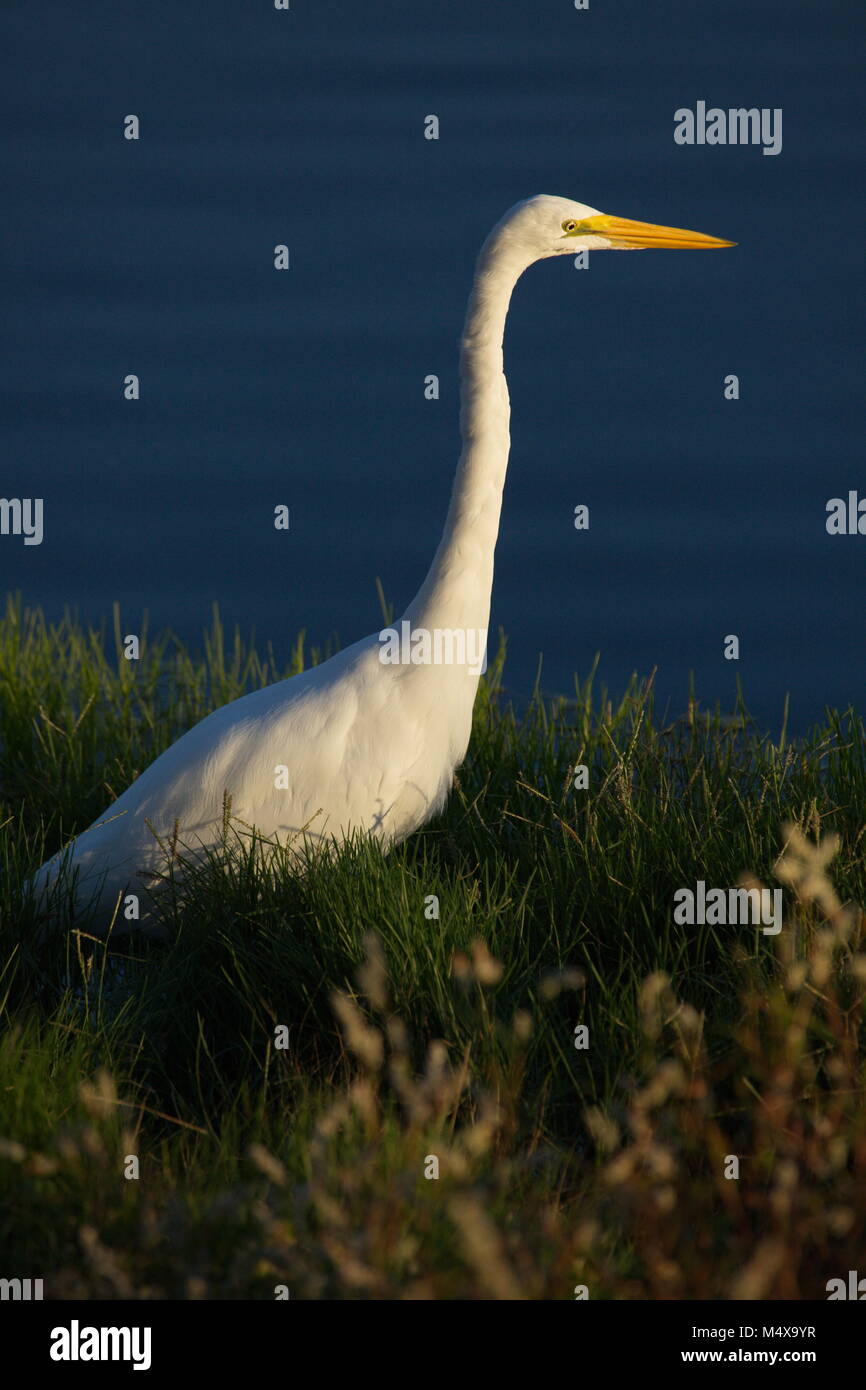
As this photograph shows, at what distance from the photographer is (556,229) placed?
4.16m

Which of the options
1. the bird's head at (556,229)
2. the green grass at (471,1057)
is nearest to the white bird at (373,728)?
the bird's head at (556,229)

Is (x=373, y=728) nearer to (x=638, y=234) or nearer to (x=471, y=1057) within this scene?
(x=471, y=1057)

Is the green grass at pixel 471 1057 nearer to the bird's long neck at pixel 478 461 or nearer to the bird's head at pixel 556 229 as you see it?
the bird's long neck at pixel 478 461

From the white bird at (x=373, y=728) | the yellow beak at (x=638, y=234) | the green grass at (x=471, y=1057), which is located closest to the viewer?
the green grass at (x=471, y=1057)

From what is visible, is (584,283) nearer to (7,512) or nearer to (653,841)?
(7,512)

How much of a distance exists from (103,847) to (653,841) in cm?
160

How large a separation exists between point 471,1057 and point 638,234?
108 inches

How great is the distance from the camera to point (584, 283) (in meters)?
9.89

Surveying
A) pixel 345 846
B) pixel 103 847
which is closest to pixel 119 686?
pixel 103 847

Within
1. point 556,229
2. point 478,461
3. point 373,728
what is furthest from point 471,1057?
point 556,229

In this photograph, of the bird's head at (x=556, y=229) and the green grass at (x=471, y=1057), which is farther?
the bird's head at (x=556, y=229)

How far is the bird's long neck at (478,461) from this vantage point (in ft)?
13.6

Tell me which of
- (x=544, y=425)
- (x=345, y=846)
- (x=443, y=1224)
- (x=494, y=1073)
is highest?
(x=544, y=425)

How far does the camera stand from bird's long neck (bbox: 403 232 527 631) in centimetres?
415
